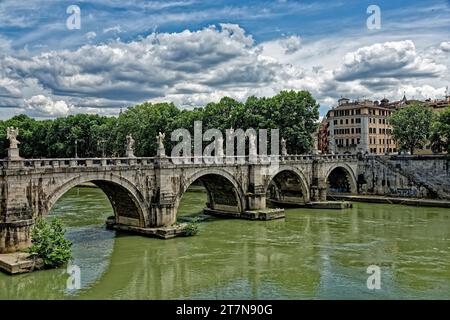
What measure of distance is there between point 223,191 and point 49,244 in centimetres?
1861

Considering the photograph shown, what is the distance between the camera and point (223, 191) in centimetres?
3841

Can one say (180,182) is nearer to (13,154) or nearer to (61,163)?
(61,163)

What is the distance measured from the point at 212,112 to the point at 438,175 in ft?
87.2

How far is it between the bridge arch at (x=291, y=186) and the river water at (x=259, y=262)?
780 cm

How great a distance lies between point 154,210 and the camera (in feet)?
98.7

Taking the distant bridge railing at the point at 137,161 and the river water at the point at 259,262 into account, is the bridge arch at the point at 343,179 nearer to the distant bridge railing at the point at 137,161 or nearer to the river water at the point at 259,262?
the distant bridge railing at the point at 137,161

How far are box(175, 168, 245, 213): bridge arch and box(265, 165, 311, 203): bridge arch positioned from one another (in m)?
6.99

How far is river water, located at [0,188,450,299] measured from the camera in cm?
1930

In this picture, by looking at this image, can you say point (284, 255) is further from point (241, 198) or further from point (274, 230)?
point (241, 198)

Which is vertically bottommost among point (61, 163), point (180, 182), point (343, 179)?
point (343, 179)

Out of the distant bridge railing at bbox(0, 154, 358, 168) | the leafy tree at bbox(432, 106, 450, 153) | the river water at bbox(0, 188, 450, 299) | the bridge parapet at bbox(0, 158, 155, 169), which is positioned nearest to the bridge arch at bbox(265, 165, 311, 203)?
the distant bridge railing at bbox(0, 154, 358, 168)

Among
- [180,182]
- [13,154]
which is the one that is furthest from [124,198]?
[13,154]

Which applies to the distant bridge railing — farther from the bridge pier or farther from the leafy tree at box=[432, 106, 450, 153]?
the leafy tree at box=[432, 106, 450, 153]
